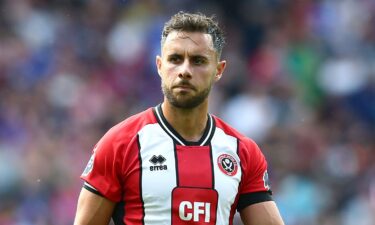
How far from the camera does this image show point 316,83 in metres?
12.2

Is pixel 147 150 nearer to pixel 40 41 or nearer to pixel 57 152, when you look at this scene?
pixel 57 152

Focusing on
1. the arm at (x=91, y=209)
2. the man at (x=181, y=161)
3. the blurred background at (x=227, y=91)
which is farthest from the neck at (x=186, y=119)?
the blurred background at (x=227, y=91)

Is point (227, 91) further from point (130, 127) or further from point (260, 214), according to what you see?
point (130, 127)

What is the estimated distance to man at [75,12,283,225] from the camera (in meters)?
5.18

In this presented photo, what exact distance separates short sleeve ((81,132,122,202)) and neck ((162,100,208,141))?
41 cm

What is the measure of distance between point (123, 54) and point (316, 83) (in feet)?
7.58

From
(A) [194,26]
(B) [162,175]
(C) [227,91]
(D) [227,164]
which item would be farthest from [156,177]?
(C) [227,91]

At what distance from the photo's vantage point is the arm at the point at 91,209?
5.12 m

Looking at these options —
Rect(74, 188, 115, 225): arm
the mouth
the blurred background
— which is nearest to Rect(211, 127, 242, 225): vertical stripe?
the mouth

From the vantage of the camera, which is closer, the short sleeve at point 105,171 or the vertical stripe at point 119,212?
the short sleeve at point 105,171

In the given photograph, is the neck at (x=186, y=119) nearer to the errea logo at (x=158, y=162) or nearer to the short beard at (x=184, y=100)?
the short beard at (x=184, y=100)

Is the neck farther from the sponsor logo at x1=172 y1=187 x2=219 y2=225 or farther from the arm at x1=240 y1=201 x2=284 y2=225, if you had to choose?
the arm at x1=240 y1=201 x2=284 y2=225

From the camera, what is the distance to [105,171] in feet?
16.9

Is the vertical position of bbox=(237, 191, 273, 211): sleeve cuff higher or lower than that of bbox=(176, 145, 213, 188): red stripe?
lower
